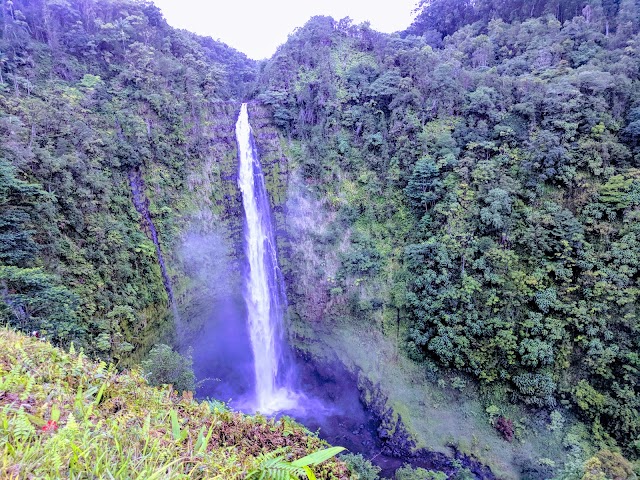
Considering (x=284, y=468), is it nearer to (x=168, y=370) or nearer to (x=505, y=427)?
(x=168, y=370)

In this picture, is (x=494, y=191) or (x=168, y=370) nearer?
(x=168, y=370)

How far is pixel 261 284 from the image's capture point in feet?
60.0

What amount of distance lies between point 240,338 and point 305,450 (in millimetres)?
14813

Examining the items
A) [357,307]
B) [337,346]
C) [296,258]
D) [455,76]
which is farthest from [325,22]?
[337,346]

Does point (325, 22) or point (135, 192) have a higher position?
point (325, 22)

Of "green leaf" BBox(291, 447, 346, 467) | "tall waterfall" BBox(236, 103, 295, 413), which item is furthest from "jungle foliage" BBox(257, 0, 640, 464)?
"green leaf" BBox(291, 447, 346, 467)

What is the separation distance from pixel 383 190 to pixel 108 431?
1794 centimetres

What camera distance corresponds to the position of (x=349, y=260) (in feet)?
58.8

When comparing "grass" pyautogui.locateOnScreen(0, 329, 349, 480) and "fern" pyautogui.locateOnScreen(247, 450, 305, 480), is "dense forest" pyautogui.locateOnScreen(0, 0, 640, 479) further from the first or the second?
"fern" pyautogui.locateOnScreen(247, 450, 305, 480)

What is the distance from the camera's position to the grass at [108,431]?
1.98 m

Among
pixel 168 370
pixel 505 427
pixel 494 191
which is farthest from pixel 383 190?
pixel 168 370

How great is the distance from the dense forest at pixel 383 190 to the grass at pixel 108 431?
7.38m

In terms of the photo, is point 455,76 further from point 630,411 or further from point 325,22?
point 630,411

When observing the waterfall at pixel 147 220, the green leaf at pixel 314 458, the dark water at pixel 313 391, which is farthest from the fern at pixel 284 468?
the waterfall at pixel 147 220
